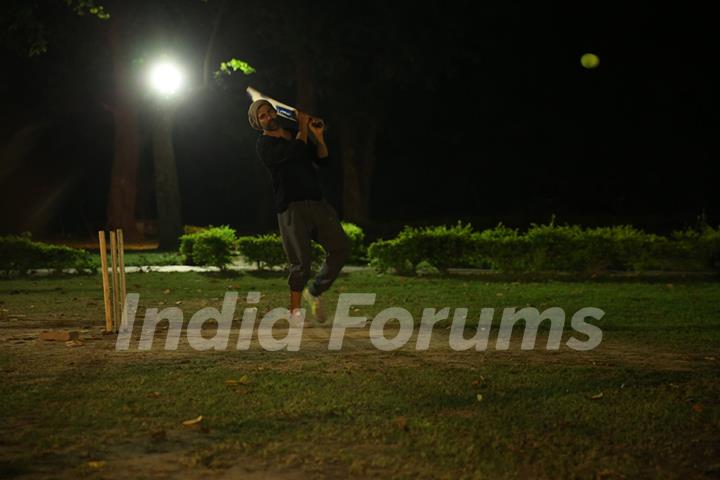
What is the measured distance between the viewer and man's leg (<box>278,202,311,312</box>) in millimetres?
9102

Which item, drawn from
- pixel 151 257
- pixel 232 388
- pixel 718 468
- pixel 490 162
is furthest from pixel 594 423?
pixel 490 162

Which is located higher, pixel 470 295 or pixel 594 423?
pixel 594 423

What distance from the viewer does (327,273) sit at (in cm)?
924

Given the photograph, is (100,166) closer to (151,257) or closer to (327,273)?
Answer: (151,257)

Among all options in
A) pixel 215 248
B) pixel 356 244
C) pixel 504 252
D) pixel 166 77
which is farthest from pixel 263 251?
pixel 166 77

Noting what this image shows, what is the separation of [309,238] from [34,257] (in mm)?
10139

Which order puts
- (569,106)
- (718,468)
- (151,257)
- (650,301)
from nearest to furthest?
(718,468) → (650,301) → (151,257) → (569,106)

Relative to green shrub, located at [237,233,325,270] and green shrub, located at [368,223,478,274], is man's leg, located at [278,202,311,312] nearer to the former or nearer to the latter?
green shrub, located at [368,223,478,274]

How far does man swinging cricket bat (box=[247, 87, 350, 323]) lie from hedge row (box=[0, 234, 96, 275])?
31.7 feet

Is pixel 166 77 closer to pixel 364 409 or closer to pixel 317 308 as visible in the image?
pixel 317 308

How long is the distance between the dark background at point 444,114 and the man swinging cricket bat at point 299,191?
21.1 m

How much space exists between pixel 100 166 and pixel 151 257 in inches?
835

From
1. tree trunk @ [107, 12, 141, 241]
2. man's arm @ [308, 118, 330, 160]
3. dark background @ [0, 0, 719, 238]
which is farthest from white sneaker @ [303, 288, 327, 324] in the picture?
tree trunk @ [107, 12, 141, 241]

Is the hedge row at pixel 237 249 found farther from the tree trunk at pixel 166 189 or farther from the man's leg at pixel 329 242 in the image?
the tree trunk at pixel 166 189
